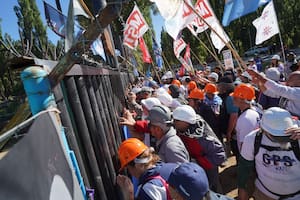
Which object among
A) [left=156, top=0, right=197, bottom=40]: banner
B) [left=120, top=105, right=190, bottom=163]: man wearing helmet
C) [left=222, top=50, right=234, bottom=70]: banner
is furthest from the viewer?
[left=222, top=50, right=234, bottom=70]: banner

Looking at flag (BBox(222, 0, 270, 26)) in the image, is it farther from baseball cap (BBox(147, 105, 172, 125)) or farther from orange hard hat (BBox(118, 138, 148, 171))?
orange hard hat (BBox(118, 138, 148, 171))

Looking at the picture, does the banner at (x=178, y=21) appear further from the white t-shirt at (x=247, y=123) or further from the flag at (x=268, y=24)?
the flag at (x=268, y=24)

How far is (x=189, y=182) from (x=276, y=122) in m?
1.09

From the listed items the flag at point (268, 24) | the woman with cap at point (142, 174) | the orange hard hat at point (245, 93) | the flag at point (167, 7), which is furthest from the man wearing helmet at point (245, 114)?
the flag at point (268, 24)

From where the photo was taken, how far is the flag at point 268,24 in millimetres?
6691

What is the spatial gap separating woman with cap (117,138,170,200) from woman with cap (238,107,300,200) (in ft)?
3.17

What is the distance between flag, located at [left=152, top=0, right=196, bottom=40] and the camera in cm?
441

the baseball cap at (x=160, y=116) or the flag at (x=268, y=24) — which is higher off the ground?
the flag at (x=268, y=24)

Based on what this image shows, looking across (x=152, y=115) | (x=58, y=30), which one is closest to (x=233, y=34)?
(x=58, y=30)

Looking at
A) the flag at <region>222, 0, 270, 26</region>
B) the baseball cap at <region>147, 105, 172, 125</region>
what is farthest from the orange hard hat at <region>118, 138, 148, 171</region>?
the flag at <region>222, 0, 270, 26</region>

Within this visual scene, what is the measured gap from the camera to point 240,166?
10.00 feet

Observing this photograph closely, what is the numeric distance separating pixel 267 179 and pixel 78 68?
1987 millimetres

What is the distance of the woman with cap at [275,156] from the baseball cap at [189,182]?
90 centimetres

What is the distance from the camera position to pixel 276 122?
2.71m
